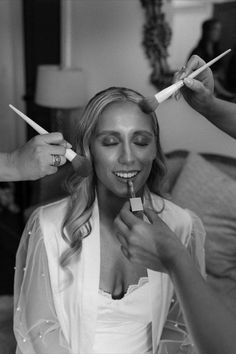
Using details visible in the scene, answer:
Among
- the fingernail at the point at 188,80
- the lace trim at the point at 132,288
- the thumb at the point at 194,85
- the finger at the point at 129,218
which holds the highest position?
the fingernail at the point at 188,80

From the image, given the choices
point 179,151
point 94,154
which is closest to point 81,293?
point 94,154

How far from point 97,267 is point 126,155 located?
29 centimetres

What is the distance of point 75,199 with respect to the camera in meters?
1.08

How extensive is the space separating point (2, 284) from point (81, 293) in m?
1.55

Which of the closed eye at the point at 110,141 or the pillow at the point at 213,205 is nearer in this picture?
the closed eye at the point at 110,141

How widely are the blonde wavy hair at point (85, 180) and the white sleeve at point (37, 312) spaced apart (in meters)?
0.06

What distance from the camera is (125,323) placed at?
1.01m

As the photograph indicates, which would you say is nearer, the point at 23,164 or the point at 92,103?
the point at 23,164

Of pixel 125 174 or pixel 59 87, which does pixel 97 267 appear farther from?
pixel 59 87

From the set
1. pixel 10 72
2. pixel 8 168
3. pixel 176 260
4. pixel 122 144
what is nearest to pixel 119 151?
pixel 122 144

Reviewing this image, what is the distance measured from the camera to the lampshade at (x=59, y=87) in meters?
2.53

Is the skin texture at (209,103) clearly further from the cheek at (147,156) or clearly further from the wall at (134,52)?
the wall at (134,52)

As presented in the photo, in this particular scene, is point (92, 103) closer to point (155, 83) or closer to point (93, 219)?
point (93, 219)

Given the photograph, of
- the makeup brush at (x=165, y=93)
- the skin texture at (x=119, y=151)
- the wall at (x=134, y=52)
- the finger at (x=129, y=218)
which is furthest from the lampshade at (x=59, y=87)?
the finger at (x=129, y=218)
